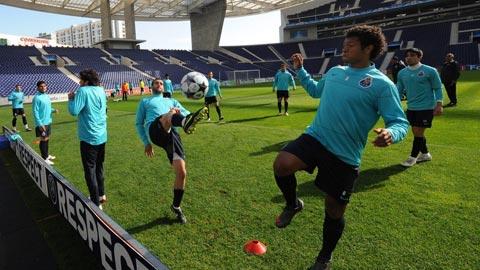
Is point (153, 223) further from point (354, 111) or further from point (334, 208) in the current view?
point (354, 111)

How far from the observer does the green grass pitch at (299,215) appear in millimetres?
3629

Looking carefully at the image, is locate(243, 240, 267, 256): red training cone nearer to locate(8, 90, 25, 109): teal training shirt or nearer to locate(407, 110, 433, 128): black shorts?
locate(407, 110, 433, 128): black shorts

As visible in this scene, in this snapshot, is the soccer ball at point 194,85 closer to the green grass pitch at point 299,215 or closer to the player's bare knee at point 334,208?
the green grass pitch at point 299,215

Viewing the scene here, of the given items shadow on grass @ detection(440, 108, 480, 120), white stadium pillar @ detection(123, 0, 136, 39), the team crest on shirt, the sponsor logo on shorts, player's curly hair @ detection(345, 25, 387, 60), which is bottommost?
shadow on grass @ detection(440, 108, 480, 120)

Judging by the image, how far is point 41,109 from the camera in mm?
8508

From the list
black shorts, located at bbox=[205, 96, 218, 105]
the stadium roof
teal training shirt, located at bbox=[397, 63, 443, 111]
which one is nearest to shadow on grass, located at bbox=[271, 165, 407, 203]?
teal training shirt, located at bbox=[397, 63, 443, 111]

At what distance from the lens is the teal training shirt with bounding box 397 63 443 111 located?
6.26m

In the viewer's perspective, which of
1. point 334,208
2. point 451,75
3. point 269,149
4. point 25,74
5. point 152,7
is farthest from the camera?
point 152,7

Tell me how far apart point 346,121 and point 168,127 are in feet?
7.85

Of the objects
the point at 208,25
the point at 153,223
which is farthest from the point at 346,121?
the point at 208,25

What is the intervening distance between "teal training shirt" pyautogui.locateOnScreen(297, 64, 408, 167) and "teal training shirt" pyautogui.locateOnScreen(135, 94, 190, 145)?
221 centimetres

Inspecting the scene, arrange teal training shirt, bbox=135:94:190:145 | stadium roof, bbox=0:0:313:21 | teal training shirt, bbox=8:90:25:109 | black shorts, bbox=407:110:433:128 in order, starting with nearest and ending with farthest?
teal training shirt, bbox=135:94:190:145, black shorts, bbox=407:110:433:128, teal training shirt, bbox=8:90:25:109, stadium roof, bbox=0:0:313:21

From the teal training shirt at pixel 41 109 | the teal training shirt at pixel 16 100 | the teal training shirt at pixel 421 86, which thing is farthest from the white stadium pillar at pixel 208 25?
the teal training shirt at pixel 421 86

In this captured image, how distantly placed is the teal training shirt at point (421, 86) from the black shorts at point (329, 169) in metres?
4.07
